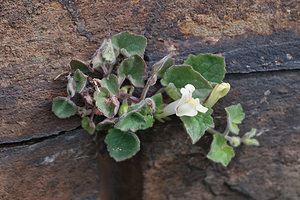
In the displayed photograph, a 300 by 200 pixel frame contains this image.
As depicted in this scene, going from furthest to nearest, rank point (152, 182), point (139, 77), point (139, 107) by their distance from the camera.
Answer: point (152, 182) → point (139, 77) → point (139, 107)

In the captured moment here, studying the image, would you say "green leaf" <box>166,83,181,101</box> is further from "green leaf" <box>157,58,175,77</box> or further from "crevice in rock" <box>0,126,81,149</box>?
"crevice in rock" <box>0,126,81,149</box>

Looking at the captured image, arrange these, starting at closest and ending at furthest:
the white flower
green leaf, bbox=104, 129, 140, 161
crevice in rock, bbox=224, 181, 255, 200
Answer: the white flower
green leaf, bbox=104, 129, 140, 161
crevice in rock, bbox=224, 181, 255, 200

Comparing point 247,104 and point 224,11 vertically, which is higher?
point 224,11

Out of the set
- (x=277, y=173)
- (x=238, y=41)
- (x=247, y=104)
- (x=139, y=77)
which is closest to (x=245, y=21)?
(x=238, y=41)

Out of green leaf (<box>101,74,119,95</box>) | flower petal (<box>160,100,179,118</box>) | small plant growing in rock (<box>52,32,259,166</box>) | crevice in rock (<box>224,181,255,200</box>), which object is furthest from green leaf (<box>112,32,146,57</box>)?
crevice in rock (<box>224,181,255,200</box>)

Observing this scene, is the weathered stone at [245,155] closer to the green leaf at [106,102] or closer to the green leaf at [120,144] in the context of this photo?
the green leaf at [120,144]

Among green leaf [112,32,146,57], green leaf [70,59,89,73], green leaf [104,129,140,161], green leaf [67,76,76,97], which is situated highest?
green leaf [112,32,146,57]

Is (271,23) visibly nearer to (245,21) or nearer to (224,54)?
(245,21)

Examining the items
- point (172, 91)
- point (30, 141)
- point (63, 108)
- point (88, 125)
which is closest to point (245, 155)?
point (172, 91)
